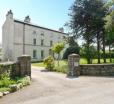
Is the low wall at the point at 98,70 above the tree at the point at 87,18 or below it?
below

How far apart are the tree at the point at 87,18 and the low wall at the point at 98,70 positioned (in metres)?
9.97

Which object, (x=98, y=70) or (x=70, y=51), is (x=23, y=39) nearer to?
(x=70, y=51)

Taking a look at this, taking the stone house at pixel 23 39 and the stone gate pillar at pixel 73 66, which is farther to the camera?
the stone house at pixel 23 39

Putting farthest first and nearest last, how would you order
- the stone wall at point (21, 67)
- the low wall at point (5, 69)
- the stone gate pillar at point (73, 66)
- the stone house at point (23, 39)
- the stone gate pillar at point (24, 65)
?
1. the stone house at point (23, 39)
2. the stone gate pillar at point (73, 66)
3. the stone gate pillar at point (24, 65)
4. the stone wall at point (21, 67)
5. the low wall at point (5, 69)

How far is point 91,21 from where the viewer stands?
1074 inches

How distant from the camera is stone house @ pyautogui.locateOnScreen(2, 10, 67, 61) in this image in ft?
138

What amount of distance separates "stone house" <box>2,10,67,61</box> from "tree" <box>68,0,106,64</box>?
11.6 m

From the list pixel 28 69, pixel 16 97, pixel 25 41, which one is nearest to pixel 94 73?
pixel 28 69

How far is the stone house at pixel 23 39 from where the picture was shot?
4216cm

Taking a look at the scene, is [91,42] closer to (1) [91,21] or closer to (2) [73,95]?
(1) [91,21]

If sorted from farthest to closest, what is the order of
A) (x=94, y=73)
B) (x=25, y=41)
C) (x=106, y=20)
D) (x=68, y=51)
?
(x=68, y=51), (x=25, y=41), (x=106, y=20), (x=94, y=73)

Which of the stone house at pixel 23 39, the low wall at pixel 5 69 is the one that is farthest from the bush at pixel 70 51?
the low wall at pixel 5 69

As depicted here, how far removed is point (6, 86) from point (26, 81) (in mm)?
1448

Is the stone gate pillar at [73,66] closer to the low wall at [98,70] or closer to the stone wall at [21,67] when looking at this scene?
the low wall at [98,70]
